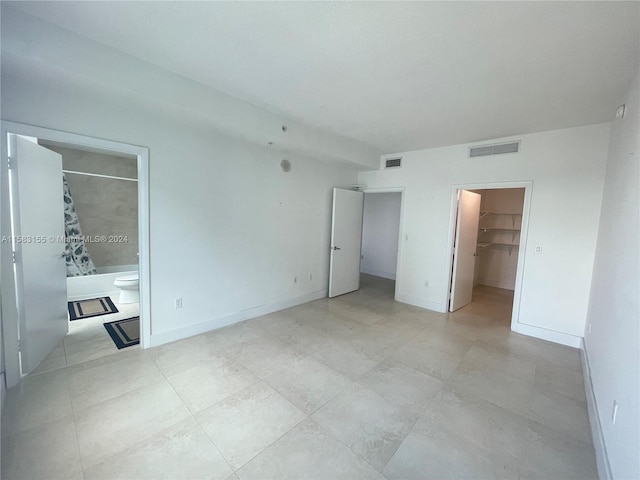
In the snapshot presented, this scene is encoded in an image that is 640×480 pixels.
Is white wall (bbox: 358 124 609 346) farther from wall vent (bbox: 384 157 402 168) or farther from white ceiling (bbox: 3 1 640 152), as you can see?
wall vent (bbox: 384 157 402 168)

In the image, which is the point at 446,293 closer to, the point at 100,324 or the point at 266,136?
the point at 266,136

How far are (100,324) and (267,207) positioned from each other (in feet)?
8.56

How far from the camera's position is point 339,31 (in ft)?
5.41

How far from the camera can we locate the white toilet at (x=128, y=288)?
4.03 m

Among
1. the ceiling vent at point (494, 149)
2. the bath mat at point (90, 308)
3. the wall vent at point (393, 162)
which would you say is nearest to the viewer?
the ceiling vent at point (494, 149)

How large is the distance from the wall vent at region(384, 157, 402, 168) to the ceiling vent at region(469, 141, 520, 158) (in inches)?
43.0

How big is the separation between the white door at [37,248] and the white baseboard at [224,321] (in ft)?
3.10

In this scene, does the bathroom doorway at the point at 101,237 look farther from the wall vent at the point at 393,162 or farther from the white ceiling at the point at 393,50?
the wall vent at the point at 393,162

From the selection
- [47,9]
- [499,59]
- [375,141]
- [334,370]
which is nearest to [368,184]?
[375,141]

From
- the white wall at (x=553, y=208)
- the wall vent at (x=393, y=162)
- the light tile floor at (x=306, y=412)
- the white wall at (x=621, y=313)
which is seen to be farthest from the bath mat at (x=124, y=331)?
the wall vent at (x=393, y=162)

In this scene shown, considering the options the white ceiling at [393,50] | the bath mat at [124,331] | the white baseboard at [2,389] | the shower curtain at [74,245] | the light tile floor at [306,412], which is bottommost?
the bath mat at [124,331]

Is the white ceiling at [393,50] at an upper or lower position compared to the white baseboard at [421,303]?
upper

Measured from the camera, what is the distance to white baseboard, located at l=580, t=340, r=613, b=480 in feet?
4.77

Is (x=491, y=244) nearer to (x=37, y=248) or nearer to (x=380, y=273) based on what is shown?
(x=380, y=273)
